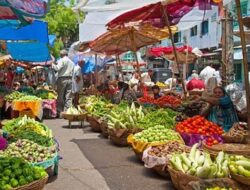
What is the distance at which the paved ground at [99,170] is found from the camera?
611cm

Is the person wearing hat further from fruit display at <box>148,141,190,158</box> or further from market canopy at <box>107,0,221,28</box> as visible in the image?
fruit display at <box>148,141,190,158</box>

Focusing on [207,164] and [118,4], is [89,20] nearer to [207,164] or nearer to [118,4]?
Result: [118,4]

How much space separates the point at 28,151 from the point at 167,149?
83.0 inches

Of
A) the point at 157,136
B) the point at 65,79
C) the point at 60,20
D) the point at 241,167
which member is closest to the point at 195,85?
the point at 65,79

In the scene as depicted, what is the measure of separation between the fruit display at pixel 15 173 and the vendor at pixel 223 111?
Answer: 4.51 metres

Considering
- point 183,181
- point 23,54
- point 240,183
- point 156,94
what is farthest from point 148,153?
point 23,54

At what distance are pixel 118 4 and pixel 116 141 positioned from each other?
2888 mm

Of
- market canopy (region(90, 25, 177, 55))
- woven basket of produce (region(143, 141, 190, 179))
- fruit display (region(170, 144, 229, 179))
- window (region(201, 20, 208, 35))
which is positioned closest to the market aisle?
woven basket of produce (region(143, 141, 190, 179))

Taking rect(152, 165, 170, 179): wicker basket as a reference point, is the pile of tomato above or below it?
above

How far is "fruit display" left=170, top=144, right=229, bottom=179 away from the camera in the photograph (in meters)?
5.08

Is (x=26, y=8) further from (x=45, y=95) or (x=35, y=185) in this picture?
(x=45, y=95)

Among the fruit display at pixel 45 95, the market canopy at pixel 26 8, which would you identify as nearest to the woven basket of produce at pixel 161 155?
the market canopy at pixel 26 8

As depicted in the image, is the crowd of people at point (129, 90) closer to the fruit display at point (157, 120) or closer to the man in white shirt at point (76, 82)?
the man in white shirt at point (76, 82)

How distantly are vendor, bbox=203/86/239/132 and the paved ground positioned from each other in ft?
6.27
